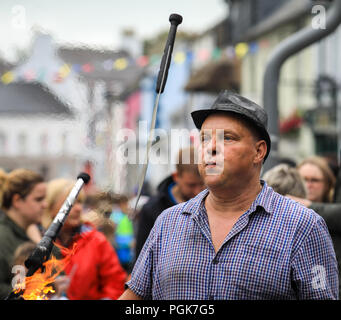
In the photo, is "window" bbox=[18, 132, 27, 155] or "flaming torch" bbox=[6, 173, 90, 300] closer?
"flaming torch" bbox=[6, 173, 90, 300]

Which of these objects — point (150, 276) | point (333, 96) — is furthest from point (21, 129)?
point (150, 276)

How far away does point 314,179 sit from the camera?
4.88 meters

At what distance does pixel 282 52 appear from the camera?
3.65 m

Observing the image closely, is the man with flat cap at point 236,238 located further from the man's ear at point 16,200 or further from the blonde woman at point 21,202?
the man's ear at point 16,200

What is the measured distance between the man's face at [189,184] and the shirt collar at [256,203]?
1657 millimetres

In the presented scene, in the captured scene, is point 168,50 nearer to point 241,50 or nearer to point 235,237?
point 235,237

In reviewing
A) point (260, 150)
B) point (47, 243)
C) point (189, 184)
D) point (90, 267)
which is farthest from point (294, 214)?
point (90, 267)

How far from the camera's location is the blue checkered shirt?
2.22m

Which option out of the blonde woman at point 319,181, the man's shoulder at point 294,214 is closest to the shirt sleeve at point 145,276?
the man's shoulder at point 294,214

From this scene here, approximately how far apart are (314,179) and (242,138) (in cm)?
266

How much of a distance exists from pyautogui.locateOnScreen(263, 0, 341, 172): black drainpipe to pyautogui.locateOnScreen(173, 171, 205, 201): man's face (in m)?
0.60

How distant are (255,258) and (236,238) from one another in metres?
0.10

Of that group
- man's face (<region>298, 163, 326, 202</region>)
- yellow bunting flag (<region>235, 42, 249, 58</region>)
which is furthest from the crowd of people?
yellow bunting flag (<region>235, 42, 249, 58</region>)

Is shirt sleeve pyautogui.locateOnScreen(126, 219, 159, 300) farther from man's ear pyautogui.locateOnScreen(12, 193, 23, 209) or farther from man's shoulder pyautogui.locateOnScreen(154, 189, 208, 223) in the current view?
man's ear pyautogui.locateOnScreen(12, 193, 23, 209)
